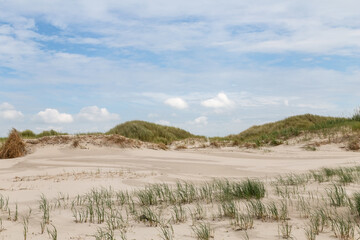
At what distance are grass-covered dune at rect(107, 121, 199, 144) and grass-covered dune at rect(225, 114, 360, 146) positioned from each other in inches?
149

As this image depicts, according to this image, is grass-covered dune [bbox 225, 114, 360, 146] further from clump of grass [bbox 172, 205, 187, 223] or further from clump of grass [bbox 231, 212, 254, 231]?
clump of grass [bbox 231, 212, 254, 231]

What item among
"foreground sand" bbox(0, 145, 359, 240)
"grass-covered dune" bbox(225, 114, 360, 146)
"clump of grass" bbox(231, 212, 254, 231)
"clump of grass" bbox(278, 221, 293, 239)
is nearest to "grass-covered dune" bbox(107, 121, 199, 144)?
"grass-covered dune" bbox(225, 114, 360, 146)

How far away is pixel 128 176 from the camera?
27.2ft

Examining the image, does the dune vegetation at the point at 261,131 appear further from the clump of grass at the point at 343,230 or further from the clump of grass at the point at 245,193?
the clump of grass at the point at 343,230

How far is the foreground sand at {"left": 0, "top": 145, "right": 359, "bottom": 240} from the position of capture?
13.1 ft

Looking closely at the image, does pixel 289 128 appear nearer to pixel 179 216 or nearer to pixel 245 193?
pixel 245 193

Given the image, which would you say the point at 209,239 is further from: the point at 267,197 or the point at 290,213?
the point at 267,197

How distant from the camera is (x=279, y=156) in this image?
13.2m

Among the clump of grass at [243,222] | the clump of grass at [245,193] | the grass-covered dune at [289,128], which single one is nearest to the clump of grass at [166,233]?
the clump of grass at [243,222]

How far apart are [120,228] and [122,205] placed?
3.59 feet

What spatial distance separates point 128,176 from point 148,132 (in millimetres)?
13751

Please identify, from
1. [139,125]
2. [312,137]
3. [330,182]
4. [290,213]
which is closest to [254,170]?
[330,182]

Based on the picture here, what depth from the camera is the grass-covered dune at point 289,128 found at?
59.3 feet

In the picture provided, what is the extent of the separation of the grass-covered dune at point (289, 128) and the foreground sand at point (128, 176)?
2.80m
